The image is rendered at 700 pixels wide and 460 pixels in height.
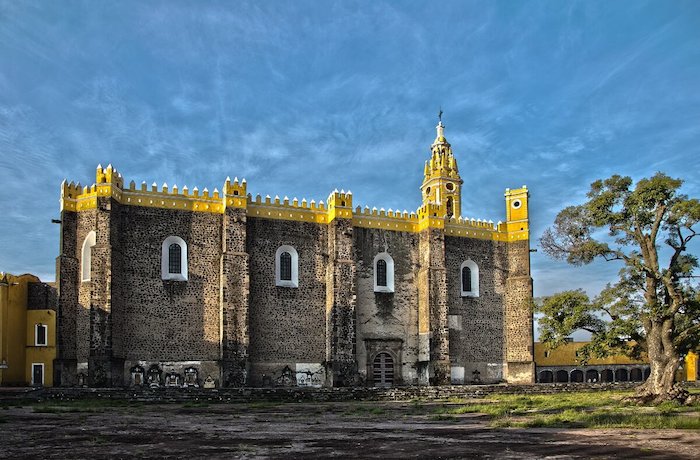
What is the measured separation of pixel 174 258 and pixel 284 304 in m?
6.25

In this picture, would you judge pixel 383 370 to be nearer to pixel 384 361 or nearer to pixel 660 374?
pixel 384 361

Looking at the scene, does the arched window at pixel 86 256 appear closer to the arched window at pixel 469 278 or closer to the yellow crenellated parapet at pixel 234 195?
the yellow crenellated parapet at pixel 234 195

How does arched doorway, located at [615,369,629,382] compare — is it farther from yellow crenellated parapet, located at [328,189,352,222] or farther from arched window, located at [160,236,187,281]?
arched window, located at [160,236,187,281]

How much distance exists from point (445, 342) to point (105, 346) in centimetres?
1842

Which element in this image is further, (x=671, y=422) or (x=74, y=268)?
(x=74, y=268)

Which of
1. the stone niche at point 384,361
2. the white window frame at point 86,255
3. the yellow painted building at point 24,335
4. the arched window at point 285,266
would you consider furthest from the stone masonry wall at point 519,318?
the yellow painted building at point 24,335

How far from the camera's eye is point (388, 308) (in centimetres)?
4056

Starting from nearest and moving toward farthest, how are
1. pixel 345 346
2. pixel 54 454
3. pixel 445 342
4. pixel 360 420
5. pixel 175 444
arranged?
pixel 54 454, pixel 175 444, pixel 360 420, pixel 345 346, pixel 445 342

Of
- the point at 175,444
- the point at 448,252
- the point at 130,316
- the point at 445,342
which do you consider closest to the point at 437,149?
the point at 448,252

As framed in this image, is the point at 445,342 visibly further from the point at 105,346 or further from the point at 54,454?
the point at 54,454

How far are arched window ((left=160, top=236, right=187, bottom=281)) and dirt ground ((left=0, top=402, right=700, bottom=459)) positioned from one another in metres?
14.1

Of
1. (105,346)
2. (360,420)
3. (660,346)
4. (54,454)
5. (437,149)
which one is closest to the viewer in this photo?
(54,454)

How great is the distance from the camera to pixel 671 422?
16.8 metres

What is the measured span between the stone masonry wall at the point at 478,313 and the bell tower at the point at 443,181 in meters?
8.95
